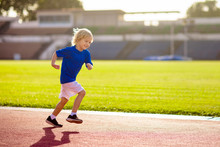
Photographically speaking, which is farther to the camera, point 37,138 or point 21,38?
point 21,38

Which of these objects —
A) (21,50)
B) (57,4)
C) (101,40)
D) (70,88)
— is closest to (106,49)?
(101,40)

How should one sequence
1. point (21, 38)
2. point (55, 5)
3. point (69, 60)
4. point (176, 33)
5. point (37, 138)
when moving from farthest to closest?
point (55, 5) → point (21, 38) → point (176, 33) → point (69, 60) → point (37, 138)

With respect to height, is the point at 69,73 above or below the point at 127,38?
above

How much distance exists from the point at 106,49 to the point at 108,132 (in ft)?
209

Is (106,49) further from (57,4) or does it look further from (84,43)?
(84,43)

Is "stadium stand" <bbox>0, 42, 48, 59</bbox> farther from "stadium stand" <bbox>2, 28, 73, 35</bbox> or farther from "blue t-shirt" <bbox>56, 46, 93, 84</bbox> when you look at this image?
"blue t-shirt" <bbox>56, 46, 93, 84</bbox>

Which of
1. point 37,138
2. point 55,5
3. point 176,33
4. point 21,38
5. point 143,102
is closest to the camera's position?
point 37,138

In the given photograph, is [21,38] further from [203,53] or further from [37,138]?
[37,138]

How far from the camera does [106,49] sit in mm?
69688

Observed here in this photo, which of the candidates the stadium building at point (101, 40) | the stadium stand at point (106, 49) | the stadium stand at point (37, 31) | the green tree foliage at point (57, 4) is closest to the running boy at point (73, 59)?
the stadium building at point (101, 40)

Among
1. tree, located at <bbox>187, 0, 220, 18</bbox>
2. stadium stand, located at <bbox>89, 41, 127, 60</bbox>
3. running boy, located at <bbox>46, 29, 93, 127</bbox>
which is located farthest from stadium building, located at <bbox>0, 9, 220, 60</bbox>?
running boy, located at <bbox>46, 29, 93, 127</bbox>

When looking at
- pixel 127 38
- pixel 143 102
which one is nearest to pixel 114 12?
pixel 127 38

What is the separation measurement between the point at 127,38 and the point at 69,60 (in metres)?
66.6

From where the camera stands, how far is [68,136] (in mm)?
5805
